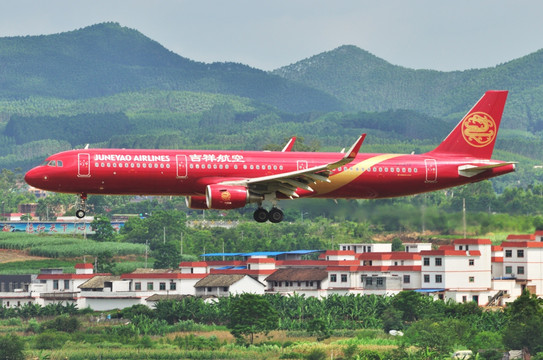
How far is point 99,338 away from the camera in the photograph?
16362 cm

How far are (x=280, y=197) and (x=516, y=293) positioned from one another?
112 metres

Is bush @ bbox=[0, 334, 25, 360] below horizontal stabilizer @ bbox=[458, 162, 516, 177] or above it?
below

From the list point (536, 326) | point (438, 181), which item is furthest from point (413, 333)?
point (438, 181)

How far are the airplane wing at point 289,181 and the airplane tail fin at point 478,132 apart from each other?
43.2 feet

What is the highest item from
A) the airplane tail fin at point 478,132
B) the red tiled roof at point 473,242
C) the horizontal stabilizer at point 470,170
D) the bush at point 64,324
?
the airplane tail fin at point 478,132

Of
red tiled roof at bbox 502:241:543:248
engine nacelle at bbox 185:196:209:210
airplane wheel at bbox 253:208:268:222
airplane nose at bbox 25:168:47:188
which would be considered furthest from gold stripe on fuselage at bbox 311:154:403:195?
red tiled roof at bbox 502:241:543:248

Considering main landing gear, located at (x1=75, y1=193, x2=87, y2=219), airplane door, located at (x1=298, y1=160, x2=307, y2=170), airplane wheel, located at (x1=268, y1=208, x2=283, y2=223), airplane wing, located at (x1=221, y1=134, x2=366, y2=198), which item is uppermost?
airplane door, located at (x1=298, y1=160, x2=307, y2=170)

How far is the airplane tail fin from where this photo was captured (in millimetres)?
96562

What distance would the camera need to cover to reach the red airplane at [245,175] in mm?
85250

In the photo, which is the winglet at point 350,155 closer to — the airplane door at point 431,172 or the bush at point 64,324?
the airplane door at point 431,172

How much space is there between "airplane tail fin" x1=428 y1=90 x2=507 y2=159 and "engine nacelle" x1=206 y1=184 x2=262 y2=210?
1765 cm

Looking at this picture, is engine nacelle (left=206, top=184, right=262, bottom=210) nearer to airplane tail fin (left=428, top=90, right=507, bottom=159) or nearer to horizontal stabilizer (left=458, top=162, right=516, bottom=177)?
airplane tail fin (left=428, top=90, right=507, bottom=159)

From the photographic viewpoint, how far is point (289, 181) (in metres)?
85.8

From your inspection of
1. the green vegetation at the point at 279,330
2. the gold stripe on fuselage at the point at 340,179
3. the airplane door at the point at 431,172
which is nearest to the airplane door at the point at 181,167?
the gold stripe on fuselage at the point at 340,179
